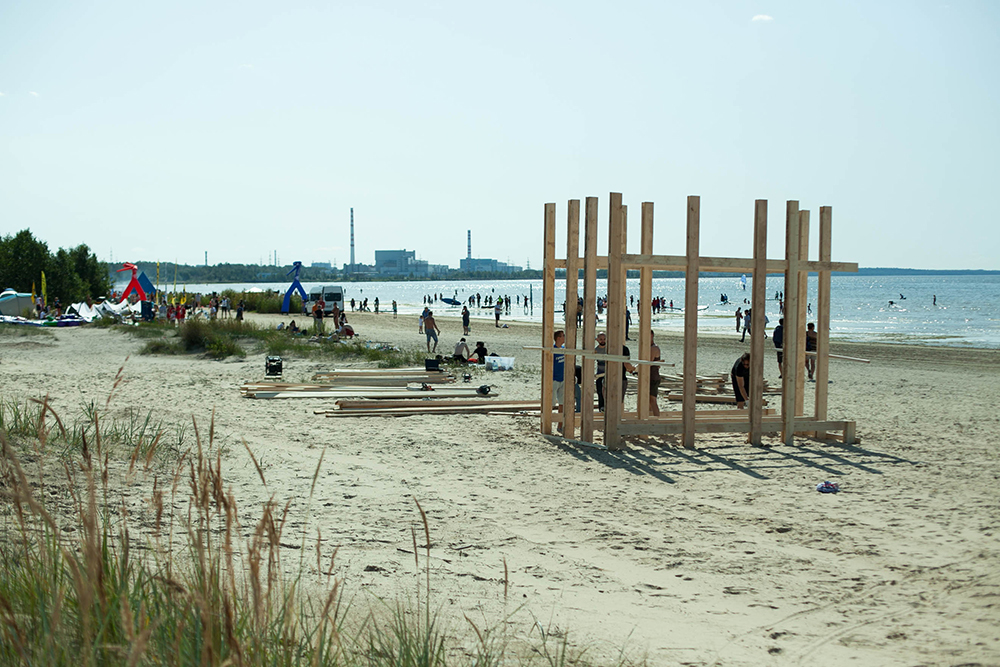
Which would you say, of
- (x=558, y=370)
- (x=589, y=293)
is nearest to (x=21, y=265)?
(x=558, y=370)

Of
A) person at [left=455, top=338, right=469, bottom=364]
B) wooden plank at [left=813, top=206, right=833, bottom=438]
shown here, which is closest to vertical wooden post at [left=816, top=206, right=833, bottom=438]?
wooden plank at [left=813, top=206, right=833, bottom=438]

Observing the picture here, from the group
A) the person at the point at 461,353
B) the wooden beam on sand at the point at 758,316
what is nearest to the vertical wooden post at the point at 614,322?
the wooden beam on sand at the point at 758,316

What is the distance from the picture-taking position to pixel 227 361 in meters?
21.4

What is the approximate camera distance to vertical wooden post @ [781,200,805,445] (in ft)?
34.3

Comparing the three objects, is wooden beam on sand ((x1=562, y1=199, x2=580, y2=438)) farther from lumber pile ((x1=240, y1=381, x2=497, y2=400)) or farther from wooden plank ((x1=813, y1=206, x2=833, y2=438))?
lumber pile ((x1=240, y1=381, x2=497, y2=400))

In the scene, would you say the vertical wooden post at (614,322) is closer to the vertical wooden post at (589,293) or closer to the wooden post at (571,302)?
the vertical wooden post at (589,293)

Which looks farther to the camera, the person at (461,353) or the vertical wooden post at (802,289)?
the person at (461,353)

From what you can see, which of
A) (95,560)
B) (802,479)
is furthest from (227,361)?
(95,560)

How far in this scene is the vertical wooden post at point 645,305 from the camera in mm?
11000

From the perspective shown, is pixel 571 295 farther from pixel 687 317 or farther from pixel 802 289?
pixel 802 289

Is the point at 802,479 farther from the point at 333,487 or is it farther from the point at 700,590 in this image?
the point at 333,487

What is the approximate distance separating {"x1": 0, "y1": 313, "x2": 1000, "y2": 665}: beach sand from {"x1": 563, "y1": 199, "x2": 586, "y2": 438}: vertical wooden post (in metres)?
0.50

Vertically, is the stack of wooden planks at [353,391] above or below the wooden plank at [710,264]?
below

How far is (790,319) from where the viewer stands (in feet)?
34.8
